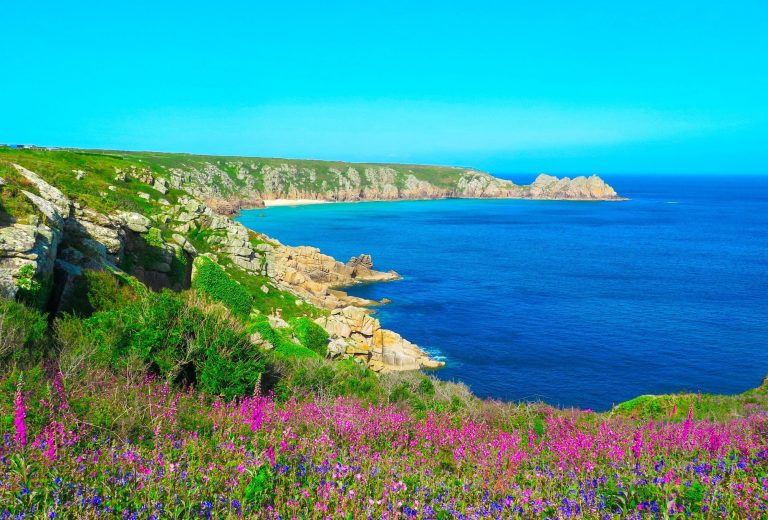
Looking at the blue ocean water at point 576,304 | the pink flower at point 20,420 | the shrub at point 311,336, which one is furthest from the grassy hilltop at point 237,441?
the blue ocean water at point 576,304

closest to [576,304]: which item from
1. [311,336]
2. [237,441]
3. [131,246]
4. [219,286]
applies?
[311,336]

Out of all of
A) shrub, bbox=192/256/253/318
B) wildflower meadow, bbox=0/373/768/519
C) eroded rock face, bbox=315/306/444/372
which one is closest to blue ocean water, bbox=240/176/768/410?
eroded rock face, bbox=315/306/444/372

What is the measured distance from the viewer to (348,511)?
6.11 meters

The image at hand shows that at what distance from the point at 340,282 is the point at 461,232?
226 ft

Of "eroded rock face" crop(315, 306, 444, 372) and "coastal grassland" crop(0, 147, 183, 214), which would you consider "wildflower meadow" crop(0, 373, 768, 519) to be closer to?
"coastal grassland" crop(0, 147, 183, 214)

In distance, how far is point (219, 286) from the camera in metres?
33.1

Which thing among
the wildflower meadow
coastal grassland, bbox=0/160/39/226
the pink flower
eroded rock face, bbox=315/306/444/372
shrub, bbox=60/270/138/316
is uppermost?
coastal grassland, bbox=0/160/39/226

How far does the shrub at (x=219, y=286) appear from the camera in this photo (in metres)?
31.8

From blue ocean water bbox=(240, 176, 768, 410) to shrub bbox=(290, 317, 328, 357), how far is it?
15.7 meters

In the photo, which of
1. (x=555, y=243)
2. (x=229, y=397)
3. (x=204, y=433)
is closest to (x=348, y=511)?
(x=204, y=433)

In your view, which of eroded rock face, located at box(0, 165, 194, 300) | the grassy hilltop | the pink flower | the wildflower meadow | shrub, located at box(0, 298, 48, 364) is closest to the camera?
the wildflower meadow

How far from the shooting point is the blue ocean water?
150 feet

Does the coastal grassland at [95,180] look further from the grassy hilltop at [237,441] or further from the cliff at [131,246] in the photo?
the grassy hilltop at [237,441]

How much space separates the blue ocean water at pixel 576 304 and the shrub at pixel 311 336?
15737mm
